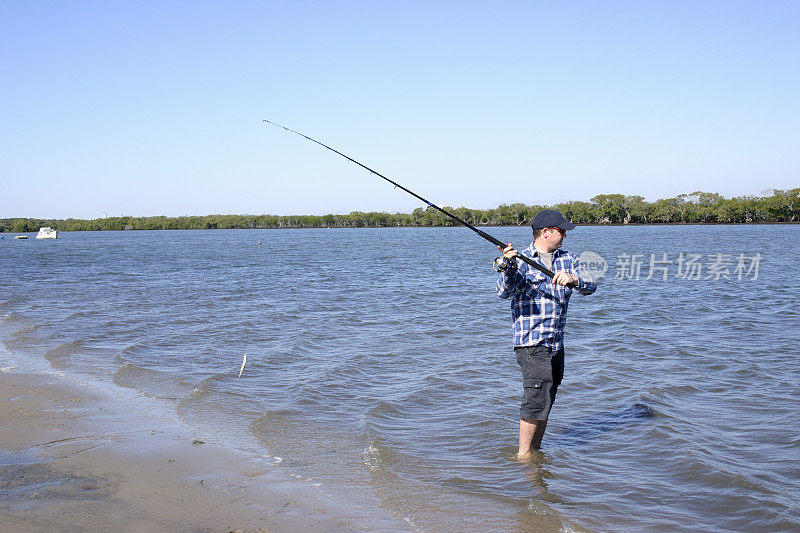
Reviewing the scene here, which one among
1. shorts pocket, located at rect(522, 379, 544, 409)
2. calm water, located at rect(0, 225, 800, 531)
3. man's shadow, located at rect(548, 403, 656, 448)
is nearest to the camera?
calm water, located at rect(0, 225, 800, 531)

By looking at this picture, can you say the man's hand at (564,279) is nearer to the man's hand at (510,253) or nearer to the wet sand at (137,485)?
the man's hand at (510,253)

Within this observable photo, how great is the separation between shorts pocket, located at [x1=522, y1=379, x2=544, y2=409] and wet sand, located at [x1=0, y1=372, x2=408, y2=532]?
1.55 metres

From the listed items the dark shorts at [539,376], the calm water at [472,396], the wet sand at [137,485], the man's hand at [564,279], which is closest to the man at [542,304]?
the dark shorts at [539,376]

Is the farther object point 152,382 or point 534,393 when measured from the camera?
point 152,382

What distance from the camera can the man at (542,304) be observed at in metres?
5.04

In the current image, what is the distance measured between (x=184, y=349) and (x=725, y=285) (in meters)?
19.2

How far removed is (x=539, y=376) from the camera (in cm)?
512

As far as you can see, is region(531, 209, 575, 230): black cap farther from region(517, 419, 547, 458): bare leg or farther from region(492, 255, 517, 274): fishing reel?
region(517, 419, 547, 458): bare leg

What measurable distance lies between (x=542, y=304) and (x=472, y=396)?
10.1ft

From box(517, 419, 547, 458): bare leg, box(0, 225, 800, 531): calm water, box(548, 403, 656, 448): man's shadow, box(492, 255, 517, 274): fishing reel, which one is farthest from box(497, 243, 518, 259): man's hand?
box(548, 403, 656, 448): man's shadow

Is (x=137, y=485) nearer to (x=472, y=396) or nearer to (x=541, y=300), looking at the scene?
(x=541, y=300)

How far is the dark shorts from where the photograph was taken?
16.7 feet

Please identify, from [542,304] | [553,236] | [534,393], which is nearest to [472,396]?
[534,393]

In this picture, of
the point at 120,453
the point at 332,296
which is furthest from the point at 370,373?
the point at 332,296
